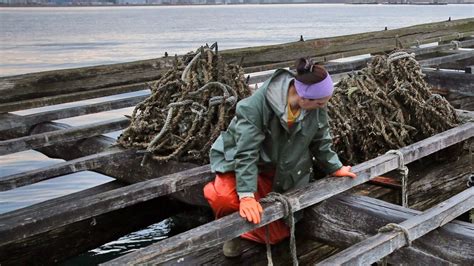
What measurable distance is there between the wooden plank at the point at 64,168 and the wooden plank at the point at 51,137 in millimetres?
645

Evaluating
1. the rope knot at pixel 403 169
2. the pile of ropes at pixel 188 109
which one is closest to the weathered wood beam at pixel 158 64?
the pile of ropes at pixel 188 109

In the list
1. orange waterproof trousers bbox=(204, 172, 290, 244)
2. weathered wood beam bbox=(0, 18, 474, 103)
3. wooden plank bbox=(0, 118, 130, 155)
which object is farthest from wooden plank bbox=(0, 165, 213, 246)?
weathered wood beam bbox=(0, 18, 474, 103)

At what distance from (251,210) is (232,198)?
42cm

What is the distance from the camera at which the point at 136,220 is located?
5672 mm

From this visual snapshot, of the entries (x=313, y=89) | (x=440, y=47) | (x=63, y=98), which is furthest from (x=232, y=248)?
(x=440, y=47)

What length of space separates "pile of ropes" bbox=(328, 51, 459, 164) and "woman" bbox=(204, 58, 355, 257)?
53.2 inches

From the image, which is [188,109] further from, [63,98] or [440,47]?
[440,47]

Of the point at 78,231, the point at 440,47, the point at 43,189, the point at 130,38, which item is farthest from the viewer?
the point at 130,38

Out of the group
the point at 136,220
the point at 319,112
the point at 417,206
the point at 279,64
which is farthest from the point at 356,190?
the point at 279,64

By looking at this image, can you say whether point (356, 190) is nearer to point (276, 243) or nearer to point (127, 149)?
point (276, 243)

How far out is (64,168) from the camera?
5051 mm

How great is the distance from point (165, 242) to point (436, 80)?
20.9 ft

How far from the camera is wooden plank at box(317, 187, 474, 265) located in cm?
344

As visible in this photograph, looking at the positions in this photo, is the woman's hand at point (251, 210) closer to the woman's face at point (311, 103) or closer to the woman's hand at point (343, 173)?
the woman's face at point (311, 103)
